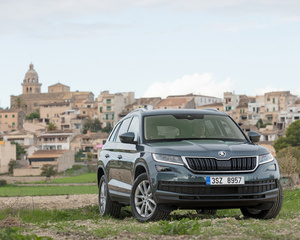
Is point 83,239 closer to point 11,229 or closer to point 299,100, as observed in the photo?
point 11,229

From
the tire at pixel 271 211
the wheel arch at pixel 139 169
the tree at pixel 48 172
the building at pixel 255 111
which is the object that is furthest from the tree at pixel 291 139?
the wheel arch at pixel 139 169

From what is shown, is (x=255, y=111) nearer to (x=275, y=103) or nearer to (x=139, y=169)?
(x=275, y=103)

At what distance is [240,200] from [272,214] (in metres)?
1.13

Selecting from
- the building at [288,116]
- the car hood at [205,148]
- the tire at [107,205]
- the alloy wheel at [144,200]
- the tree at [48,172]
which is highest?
the building at [288,116]

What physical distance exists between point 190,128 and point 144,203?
166cm

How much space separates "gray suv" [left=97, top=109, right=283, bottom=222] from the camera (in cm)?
966

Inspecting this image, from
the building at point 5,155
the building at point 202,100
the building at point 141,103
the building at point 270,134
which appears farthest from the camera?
the building at point 202,100

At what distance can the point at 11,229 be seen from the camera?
8508 mm

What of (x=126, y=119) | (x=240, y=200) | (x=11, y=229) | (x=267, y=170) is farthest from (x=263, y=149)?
(x=11, y=229)

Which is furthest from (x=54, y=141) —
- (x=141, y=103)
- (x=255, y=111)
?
(x=255, y=111)

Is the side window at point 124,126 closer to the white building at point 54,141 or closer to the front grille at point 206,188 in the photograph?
the front grille at point 206,188

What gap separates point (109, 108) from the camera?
179m

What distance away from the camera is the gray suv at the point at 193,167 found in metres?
9.66

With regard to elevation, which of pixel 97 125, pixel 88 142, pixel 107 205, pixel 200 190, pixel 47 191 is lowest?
pixel 47 191
